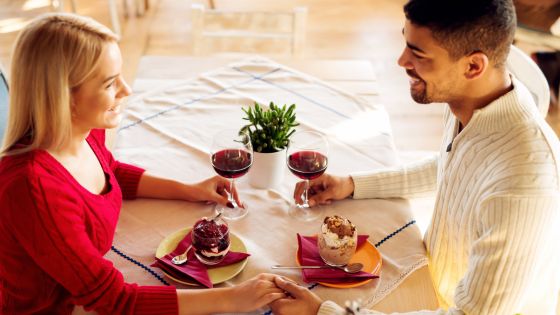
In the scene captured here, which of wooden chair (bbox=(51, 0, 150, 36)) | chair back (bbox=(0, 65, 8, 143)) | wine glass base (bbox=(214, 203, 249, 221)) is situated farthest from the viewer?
wooden chair (bbox=(51, 0, 150, 36))

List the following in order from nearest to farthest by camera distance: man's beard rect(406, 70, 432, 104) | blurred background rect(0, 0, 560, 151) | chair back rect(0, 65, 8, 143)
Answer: man's beard rect(406, 70, 432, 104)
chair back rect(0, 65, 8, 143)
blurred background rect(0, 0, 560, 151)

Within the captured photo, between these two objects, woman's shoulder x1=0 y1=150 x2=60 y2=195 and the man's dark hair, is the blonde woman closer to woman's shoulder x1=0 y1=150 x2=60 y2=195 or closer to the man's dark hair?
woman's shoulder x1=0 y1=150 x2=60 y2=195

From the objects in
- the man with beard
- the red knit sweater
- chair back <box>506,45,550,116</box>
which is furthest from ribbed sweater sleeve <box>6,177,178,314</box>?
chair back <box>506,45,550,116</box>

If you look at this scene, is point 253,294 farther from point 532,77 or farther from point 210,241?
point 532,77

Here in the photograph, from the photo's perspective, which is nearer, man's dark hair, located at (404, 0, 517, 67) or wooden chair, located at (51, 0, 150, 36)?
man's dark hair, located at (404, 0, 517, 67)

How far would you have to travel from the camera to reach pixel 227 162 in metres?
1.36

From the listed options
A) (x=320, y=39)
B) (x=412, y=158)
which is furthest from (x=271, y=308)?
(x=320, y=39)

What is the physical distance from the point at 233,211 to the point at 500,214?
0.60 m

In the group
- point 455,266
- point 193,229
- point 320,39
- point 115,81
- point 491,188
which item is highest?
point 115,81

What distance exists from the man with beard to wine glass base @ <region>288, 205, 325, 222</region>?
0.02m

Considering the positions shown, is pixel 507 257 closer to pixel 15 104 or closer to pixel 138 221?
pixel 138 221

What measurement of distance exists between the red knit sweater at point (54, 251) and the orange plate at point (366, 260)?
34cm

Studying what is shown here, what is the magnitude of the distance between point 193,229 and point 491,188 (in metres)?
0.59

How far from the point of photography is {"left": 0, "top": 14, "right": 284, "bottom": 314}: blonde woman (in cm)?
108
